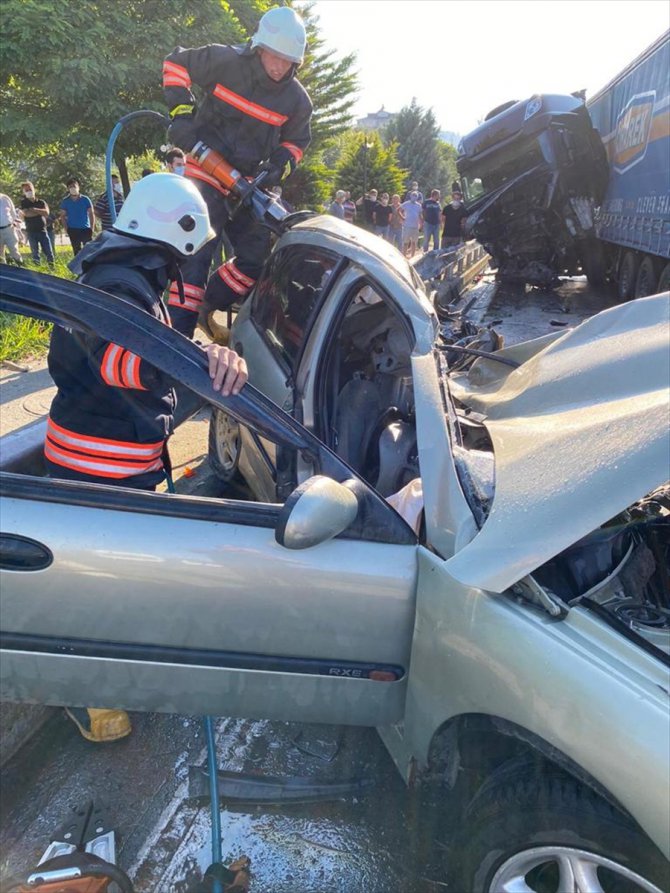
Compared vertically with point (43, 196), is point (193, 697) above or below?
below

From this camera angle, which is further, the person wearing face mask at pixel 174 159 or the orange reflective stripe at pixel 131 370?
the person wearing face mask at pixel 174 159

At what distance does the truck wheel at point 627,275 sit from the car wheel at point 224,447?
26.6 feet

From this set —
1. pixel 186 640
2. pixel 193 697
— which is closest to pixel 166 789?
pixel 193 697

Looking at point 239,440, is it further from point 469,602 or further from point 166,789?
point 469,602

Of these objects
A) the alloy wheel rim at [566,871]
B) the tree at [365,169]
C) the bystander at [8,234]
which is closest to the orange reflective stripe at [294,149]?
the alloy wheel rim at [566,871]

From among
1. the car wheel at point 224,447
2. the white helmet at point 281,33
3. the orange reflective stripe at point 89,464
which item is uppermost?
the white helmet at point 281,33

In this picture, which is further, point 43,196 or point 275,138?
point 43,196

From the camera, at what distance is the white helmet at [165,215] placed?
2.12 metres

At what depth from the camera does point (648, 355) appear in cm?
202

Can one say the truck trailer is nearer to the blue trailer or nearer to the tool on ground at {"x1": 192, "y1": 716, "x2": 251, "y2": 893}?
the blue trailer

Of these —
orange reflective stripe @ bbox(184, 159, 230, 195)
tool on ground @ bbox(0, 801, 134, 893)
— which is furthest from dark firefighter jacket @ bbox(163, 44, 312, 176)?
tool on ground @ bbox(0, 801, 134, 893)

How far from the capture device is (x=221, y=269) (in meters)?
4.34

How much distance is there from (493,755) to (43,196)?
24956mm

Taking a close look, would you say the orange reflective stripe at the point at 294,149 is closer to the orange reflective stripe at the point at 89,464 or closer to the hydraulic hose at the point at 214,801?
the orange reflective stripe at the point at 89,464
